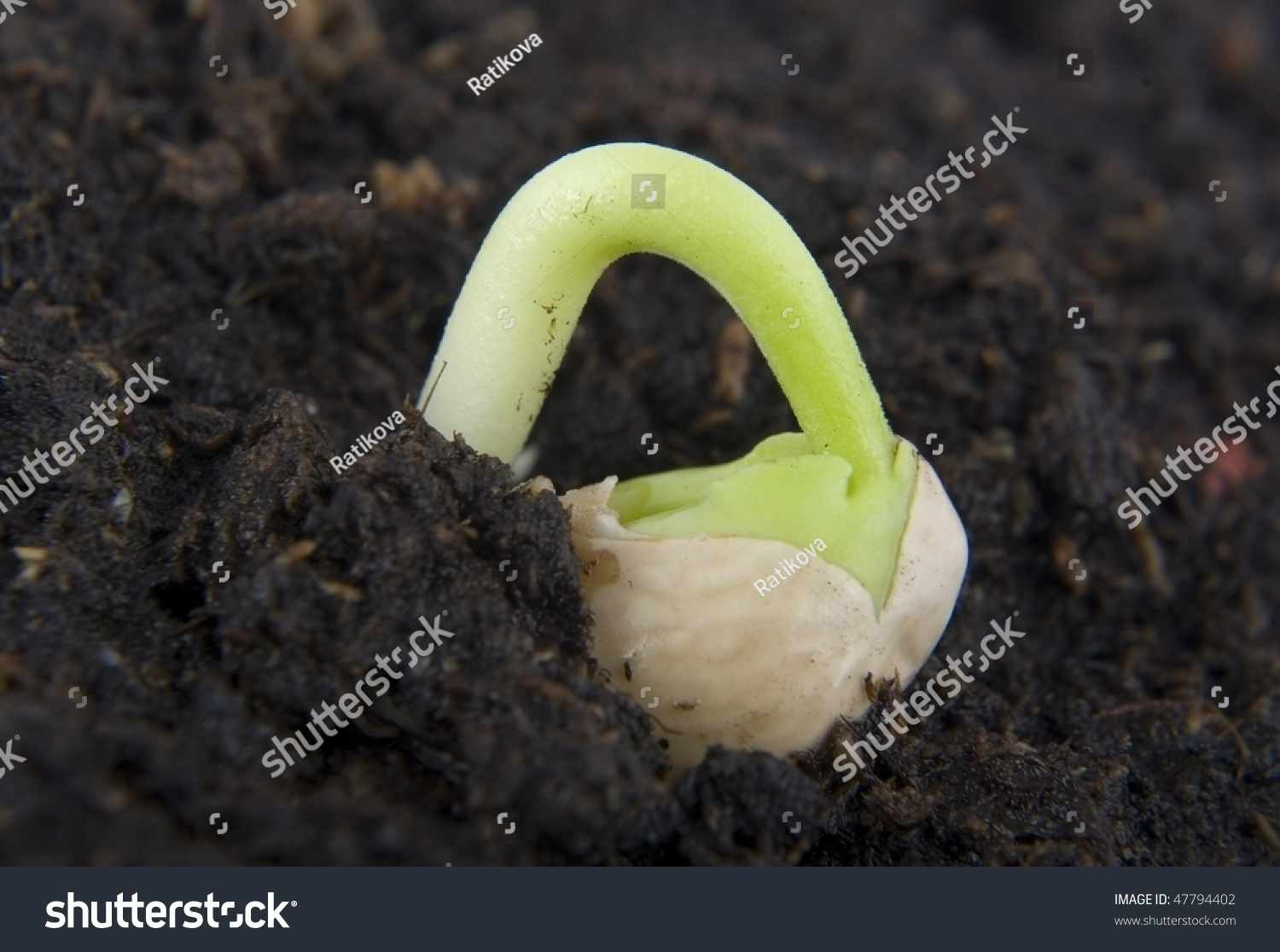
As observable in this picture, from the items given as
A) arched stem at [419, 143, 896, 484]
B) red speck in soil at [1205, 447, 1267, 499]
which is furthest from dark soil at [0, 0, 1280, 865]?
arched stem at [419, 143, 896, 484]

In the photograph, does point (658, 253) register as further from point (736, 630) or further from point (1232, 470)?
point (1232, 470)

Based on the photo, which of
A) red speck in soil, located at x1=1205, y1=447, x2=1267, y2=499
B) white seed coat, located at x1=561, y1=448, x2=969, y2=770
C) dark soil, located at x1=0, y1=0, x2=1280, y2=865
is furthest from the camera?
red speck in soil, located at x1=1205, y1=447, x2=1267, y2=499

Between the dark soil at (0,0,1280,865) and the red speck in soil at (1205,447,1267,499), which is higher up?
the dark soil at (0,0,1280,865)

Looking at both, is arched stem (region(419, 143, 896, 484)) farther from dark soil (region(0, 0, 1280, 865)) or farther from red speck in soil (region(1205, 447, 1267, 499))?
red speck in soil (region(1205, 447, 1267, 499))

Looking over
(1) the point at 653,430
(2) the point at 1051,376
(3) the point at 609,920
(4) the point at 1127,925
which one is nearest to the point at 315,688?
(3) the point at 609,920

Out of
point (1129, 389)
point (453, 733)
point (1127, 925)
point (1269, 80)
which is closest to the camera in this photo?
point (453, 733)

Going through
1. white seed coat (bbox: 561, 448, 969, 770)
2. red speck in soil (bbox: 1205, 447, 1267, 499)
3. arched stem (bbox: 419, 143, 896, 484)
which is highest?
arched stem (bbox: 419, 143, 896, 484)

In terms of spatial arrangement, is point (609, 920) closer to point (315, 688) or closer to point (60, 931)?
point (315, 688)

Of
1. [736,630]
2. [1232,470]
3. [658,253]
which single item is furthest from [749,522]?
[1232,470]

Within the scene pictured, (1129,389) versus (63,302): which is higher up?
(63,302)
